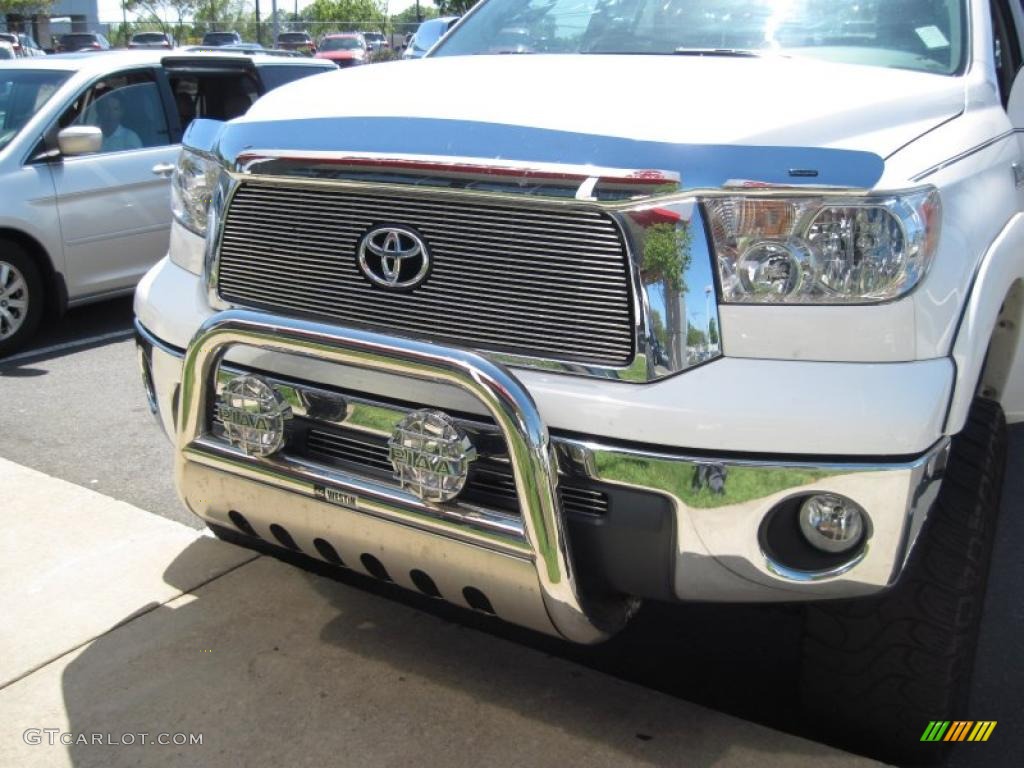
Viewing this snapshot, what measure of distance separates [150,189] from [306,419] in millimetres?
4834

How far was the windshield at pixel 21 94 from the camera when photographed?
6.66m

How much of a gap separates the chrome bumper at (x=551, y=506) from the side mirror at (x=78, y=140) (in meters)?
4.24

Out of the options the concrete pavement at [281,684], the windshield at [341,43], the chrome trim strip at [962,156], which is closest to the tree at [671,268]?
the chrome trim strip at [962,156]

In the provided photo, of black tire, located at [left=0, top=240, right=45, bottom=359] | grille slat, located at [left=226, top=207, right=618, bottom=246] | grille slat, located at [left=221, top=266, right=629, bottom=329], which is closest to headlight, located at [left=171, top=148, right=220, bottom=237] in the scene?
grille slat, located at [left=226, top=207, right=618, bottom=246]

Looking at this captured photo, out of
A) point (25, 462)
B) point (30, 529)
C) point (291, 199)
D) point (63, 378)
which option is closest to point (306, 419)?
point (291, 199)

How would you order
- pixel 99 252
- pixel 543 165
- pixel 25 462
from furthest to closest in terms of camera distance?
pixel 99 252
pixel 25 462
pixel 543 165

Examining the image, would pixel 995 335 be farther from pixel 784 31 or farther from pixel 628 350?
pixel 628 350

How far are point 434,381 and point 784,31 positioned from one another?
1.68 m

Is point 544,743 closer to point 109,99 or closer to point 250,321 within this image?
point 250,321

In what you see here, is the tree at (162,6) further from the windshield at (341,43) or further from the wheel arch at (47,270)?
the wheel arch at (47,270)

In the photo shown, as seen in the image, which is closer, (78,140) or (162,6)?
(78,140)

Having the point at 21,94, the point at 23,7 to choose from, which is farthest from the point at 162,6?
the point at 21,94

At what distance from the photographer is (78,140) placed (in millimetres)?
6418

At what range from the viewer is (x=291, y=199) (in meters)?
2.74
